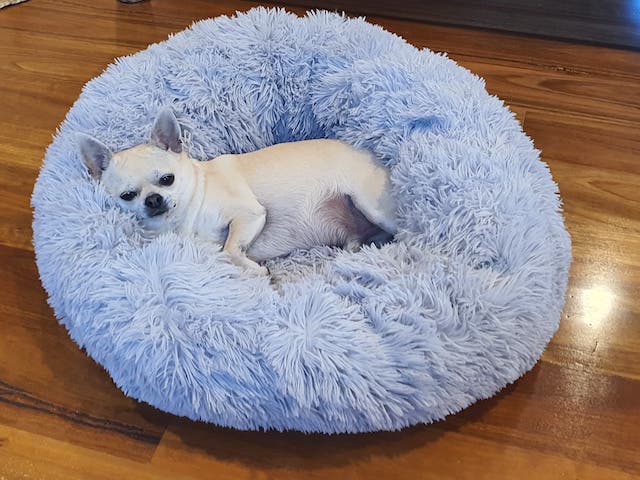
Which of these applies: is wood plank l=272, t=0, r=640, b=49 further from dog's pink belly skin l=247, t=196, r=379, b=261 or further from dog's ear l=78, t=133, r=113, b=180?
dog's ear l=78, t=133, r=113, b=180

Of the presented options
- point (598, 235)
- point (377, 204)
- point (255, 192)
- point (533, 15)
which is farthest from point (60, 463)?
point (533, 15)

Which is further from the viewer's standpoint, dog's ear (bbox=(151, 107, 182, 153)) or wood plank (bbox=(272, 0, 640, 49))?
wood plank (bbox=(272, 0, 640, 49))

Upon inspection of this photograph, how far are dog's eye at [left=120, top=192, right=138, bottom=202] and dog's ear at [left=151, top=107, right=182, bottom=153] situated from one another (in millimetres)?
88

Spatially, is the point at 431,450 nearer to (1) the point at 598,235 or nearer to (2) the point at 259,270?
(2) the point at 259,270

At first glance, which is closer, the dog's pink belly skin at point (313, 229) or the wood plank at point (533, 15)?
the dog's pink belly skin at point (313, 229)

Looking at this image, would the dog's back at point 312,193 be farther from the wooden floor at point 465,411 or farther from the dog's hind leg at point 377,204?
the wooden floor at point 465,411

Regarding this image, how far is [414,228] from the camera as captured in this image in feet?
3.60

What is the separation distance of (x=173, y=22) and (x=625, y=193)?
1.24 m

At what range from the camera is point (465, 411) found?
3.29 feet

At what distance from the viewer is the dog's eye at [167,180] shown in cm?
108

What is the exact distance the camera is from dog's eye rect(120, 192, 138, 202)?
108 cm

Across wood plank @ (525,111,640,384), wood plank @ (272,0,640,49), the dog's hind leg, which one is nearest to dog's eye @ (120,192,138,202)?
the dog's hind leg

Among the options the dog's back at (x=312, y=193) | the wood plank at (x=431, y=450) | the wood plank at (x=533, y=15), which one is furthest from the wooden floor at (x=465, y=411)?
the dog's back at (x=312, y=193)

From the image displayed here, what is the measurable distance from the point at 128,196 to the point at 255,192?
0.66ft
